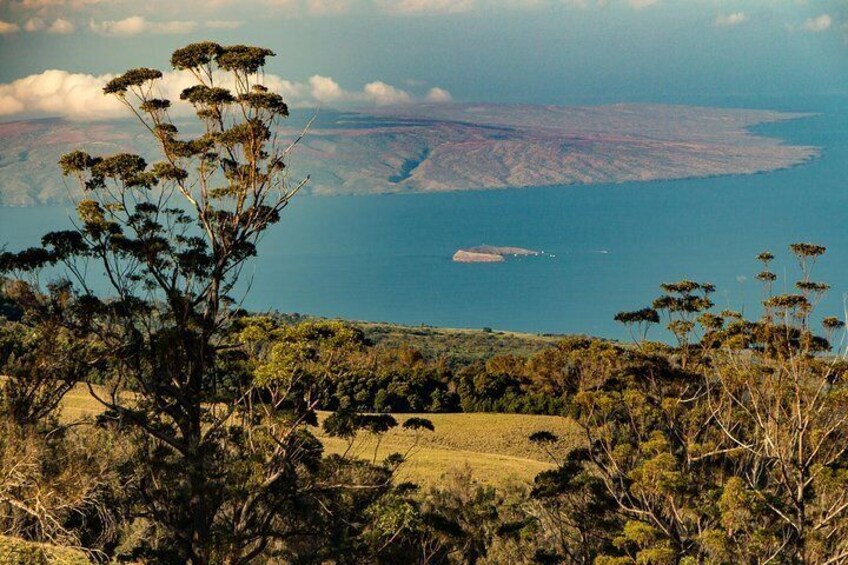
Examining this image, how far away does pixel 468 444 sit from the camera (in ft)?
115

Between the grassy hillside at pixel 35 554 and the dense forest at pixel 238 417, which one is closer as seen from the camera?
the grassy hillside at pixel 35 554

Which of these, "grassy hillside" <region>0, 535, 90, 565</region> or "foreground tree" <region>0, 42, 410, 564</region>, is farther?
"foreground tree" <region>0, 42, 410, 564</region>

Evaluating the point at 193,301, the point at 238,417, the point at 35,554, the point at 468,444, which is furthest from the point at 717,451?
the point at 468,444

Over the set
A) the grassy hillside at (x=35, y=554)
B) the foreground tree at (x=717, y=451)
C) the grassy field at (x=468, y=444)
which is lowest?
the grassy field at (x=468, y=444)

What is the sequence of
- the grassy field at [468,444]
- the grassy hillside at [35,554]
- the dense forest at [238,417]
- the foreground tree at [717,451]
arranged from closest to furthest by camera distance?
1. the grassy hillside at [35,554]
2. the dense forest at [238,417]
3. the foreground tree at [717,451]
4. the grassy field at [468,444]

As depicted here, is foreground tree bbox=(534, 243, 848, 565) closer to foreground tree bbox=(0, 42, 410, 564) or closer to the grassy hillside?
foreground tree bbox=(0, 42, 410, 564)

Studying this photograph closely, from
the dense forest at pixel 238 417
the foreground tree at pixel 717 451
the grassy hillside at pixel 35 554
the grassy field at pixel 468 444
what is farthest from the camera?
the grassy field at pixel 468 444

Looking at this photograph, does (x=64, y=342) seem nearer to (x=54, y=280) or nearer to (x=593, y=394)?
(x=54, y=280)

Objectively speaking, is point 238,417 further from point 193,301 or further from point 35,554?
point 35,554

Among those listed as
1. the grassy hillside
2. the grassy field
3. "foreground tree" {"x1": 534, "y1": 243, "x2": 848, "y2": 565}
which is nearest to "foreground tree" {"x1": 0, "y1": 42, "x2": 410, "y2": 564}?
the grassy hillside

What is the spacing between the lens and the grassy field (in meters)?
27.9

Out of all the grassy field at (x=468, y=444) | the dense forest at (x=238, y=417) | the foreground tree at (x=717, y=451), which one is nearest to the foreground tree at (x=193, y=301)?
the dense forest at (x=238, y=417)

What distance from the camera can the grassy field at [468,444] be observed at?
27.9m

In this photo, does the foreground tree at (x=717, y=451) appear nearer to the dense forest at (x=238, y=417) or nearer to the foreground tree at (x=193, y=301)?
the dense forest at (x=238, y=417)
